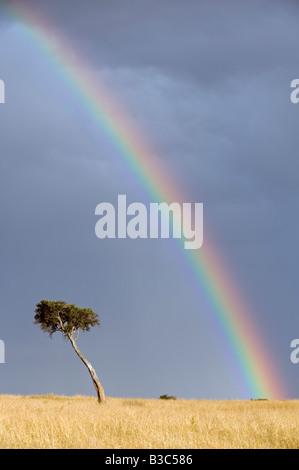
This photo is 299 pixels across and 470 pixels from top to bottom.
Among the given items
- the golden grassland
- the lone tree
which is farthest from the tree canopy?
the golden grassland

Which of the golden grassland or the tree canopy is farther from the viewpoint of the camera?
the tree canopy

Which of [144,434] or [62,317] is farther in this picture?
[62,317]

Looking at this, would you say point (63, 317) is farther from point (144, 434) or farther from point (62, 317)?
point (144, 434)

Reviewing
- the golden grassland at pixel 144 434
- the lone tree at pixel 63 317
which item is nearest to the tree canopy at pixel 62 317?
the lone tree at pixel 63 317

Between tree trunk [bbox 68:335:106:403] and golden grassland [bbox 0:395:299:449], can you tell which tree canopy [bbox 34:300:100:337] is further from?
golden grassland [bbox 0:395:299:449]

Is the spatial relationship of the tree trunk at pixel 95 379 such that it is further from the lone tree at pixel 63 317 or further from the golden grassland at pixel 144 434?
the golden grassland at pixel 144 434

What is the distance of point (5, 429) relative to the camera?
17.2 m

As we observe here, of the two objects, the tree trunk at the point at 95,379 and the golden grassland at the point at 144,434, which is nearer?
the golden grassland at the point at 144,434

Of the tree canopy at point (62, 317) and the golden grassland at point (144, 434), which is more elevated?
the tree canopy at point (62, 317)

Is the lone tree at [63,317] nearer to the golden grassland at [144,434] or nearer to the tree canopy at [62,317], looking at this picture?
the tree canopy at [62,317]

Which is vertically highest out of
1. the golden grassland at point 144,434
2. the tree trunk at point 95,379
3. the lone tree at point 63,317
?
the lone tree at point 63,317

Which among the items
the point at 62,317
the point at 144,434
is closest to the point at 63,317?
the point at 62,317
